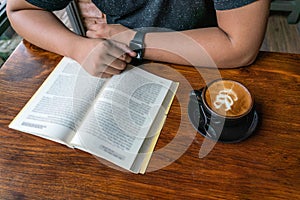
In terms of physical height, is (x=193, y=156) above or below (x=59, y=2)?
below

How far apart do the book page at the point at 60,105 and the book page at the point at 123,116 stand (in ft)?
0.08

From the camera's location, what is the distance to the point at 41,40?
0.77 m

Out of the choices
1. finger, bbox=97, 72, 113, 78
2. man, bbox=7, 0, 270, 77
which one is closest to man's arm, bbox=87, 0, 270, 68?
man, bbox=7, 0, 270, 77

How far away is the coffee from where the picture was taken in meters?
0.54

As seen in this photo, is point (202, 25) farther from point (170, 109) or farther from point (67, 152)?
point (67, 152)

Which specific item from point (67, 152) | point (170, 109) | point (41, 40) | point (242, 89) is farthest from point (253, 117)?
point (41, 40)

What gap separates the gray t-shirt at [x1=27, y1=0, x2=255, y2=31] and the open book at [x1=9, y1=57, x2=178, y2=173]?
217 mm

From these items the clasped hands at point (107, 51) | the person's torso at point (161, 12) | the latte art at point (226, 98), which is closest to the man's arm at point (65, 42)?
the clasped hands at point (107, 51)

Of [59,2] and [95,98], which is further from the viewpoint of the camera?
[59,2]

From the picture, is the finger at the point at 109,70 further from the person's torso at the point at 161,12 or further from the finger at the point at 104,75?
the person's torso at the point at 161,12

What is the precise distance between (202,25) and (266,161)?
51 centimetres

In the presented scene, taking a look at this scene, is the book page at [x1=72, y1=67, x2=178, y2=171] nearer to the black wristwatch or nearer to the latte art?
the black wristwatch

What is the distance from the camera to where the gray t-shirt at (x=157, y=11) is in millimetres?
804

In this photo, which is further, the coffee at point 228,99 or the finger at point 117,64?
the finger at point 117,64
